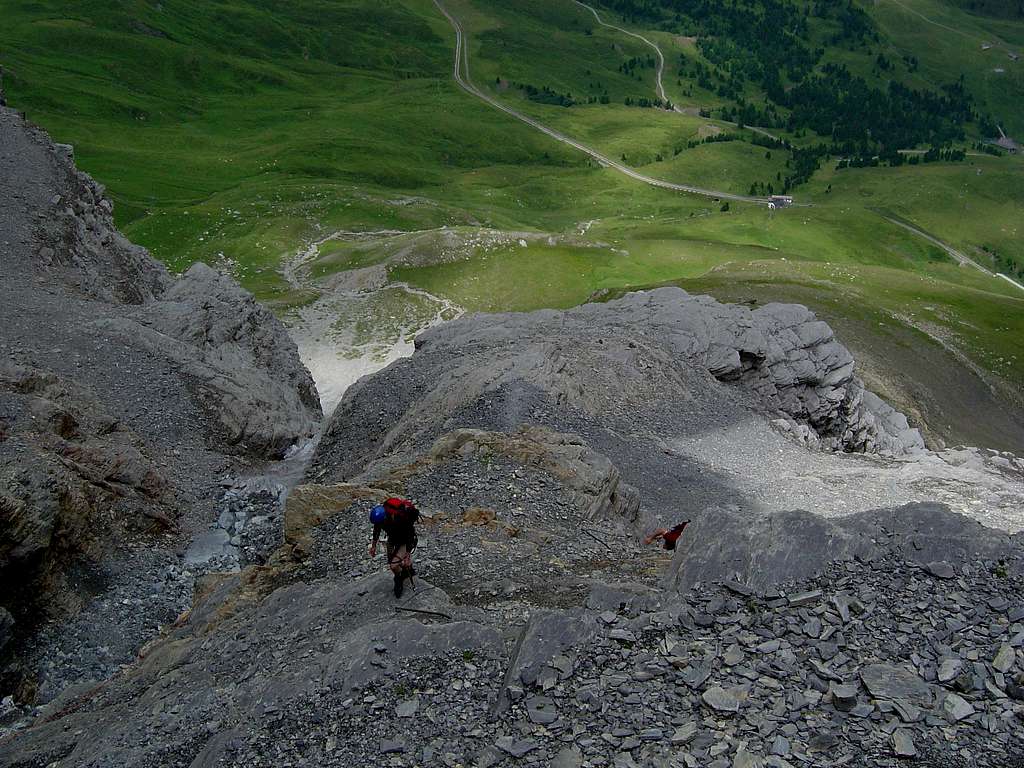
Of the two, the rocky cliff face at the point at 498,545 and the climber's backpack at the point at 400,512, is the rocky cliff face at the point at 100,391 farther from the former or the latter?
the climber's backpack at the point at 400,512

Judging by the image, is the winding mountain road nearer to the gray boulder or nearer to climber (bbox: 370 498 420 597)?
the gray boulder

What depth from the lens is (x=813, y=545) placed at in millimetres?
16625

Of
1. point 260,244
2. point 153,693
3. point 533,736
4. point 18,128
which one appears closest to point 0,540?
point 153,693

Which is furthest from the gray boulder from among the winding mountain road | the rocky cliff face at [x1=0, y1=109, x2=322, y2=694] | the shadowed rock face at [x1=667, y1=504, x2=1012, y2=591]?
the winding mountain road

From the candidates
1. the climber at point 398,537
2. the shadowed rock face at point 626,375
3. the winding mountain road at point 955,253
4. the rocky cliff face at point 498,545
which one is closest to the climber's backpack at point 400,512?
the climber at point 398,537

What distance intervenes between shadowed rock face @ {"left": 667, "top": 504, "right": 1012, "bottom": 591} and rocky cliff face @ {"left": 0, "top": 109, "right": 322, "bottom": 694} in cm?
2179

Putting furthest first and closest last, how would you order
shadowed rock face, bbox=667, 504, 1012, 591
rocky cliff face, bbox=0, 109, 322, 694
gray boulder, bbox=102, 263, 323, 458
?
gray boulder, bbox=102, 263, 323, 458
rocky cliff face, bbox=0, 109, 322, 694
shadowed rock face, bbox=667, 504, 1012, 591

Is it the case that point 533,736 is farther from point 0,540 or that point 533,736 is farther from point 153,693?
point 0,540

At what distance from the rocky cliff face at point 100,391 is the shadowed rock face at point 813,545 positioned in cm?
2179

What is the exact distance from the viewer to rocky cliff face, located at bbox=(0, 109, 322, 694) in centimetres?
2800

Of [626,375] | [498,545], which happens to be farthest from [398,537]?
[626,375]

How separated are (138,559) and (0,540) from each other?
6082mm

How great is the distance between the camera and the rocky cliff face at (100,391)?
28.0 m

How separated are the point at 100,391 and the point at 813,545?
35.3 metres
